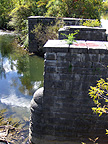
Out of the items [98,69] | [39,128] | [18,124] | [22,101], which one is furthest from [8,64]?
[98,69]

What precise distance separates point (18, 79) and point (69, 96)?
328 inches

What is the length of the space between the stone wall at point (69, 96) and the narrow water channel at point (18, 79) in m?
2.88

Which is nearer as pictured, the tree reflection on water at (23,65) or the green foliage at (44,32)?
the tree reflection on water at (23,65)

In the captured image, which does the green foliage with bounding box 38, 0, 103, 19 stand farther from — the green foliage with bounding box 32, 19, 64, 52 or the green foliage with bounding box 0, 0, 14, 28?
the green foliage with bounding box 0, 0, 14, 28

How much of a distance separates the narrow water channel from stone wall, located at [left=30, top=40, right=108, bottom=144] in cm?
288

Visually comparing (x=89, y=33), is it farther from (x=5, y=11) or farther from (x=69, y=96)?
(x=5, y=11)

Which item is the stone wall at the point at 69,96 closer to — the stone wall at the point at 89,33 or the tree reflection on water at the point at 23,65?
the stone wall at the point at 89,33

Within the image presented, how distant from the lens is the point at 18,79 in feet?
44.6

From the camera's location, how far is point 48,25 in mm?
18281

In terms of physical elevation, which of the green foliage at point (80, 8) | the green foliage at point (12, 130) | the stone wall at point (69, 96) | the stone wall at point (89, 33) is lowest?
the green foliage at point (12, 130)

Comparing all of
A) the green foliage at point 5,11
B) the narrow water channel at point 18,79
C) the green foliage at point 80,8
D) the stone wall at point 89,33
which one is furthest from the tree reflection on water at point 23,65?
the green foliage at point 5,11

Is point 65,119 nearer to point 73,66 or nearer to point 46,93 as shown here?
point 46,93

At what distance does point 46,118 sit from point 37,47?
14.4 metres

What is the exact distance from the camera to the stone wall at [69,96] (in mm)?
5375
